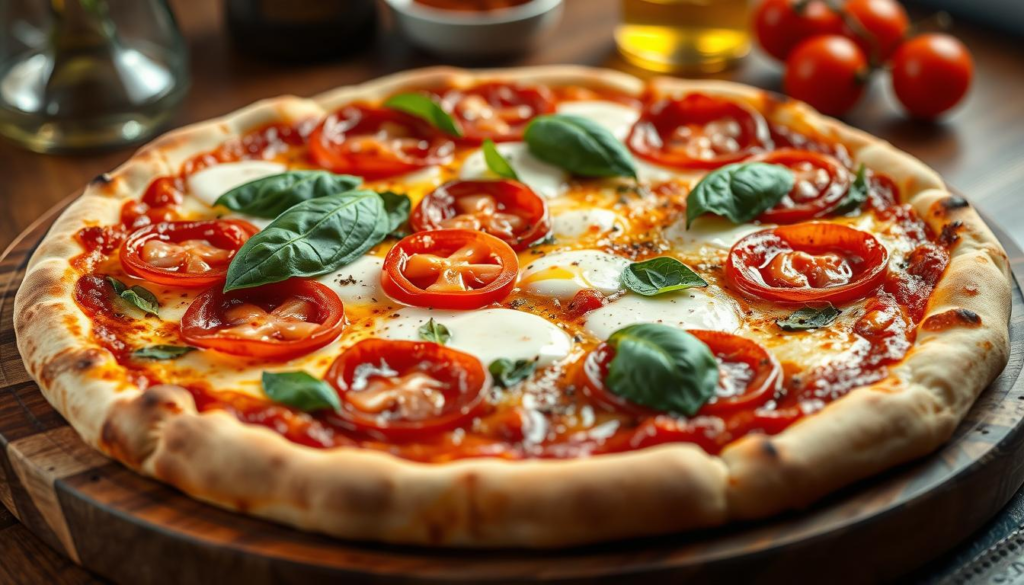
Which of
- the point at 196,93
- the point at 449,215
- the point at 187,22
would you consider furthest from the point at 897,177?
the point at 187,22

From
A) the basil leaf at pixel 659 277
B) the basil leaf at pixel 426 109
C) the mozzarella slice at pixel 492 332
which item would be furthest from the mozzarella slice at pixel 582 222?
the basil leaf at pixel 426 109

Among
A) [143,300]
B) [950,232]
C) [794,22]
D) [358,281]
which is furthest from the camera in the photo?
[794,22]

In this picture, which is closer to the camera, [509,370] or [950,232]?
[509,370]

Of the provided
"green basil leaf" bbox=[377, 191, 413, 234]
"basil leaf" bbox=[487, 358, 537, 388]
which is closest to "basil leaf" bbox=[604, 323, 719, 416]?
"basil leaf" bbox=[487, 358, 537, 388]

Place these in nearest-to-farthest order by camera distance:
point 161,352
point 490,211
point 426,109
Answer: point 161,352
point 490,211
point 426,109

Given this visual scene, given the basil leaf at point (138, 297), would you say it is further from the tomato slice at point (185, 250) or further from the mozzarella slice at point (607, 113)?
the mozzarella slice at point (607, 113)

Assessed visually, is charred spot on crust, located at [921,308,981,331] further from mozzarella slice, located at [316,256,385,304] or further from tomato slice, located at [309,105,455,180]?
tomato slice, located at [309,105,455,180]

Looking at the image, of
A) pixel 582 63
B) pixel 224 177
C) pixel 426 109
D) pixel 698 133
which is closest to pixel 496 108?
pixel 426 109

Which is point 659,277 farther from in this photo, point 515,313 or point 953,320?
point 953,320
